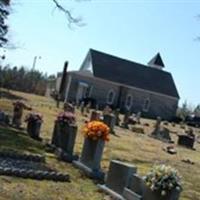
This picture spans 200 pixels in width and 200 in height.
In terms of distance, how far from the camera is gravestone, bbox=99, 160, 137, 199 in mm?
11258

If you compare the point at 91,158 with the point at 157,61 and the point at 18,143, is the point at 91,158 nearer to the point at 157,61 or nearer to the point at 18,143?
the point at 18,143

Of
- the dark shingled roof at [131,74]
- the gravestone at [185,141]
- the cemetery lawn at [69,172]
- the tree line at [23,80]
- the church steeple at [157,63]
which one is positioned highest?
the church steeple at [157,63]

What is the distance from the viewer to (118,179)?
37.7ft

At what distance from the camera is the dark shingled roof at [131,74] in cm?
6162

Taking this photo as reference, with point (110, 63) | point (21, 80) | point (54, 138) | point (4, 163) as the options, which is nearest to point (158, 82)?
point (110, 63)

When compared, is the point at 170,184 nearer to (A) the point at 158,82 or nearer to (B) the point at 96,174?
(B) the point at 96,174

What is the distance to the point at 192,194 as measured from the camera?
13703mm

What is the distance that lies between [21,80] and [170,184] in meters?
54.6

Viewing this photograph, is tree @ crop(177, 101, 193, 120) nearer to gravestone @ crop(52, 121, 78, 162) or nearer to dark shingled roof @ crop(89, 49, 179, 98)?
dark shingled roof @ crop(89, 49, 179, 98)

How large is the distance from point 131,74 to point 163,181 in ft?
179

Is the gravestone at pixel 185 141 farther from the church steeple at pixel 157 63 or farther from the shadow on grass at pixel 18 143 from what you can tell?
the church steeple at pixel 157 63

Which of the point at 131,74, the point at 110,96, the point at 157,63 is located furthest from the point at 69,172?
the point at 157,63

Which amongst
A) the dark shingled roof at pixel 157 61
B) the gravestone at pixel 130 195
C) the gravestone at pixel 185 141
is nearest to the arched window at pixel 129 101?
the dark shingled roof at pixel 157 61

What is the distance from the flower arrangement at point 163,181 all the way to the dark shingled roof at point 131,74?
5000cm
